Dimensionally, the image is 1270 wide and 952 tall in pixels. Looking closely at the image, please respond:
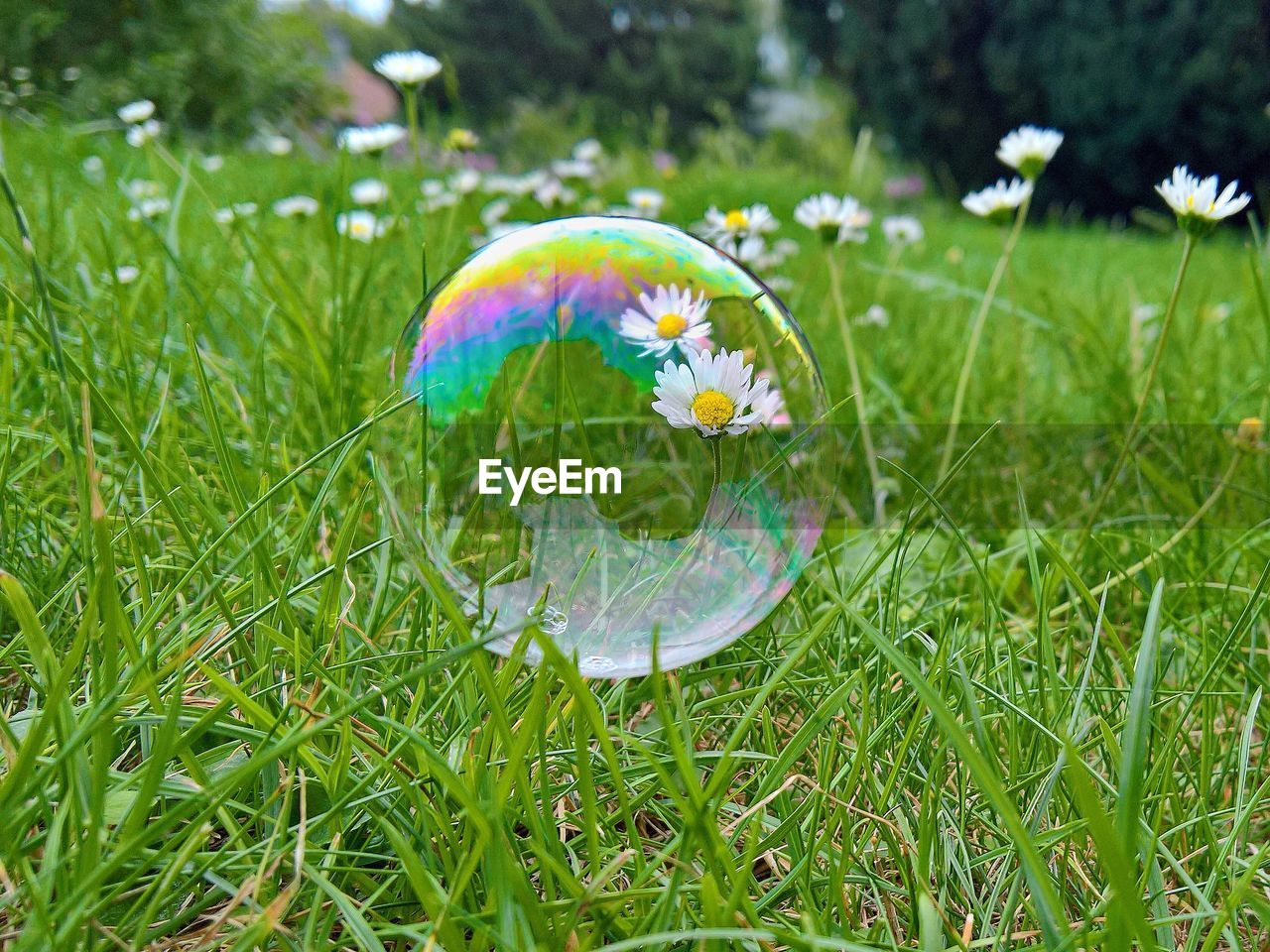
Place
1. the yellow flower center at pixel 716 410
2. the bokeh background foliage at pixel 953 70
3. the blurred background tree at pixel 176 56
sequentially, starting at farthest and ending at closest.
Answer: the bokeh background foliage at pixel 953 70 < the blurred background tree at pixel 176 56 < the yellow flower center at pixel 716 410

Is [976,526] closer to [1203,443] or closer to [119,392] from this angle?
[1203,443]

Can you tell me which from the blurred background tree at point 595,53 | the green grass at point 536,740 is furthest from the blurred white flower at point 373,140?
the blurred background tree at point 595,53

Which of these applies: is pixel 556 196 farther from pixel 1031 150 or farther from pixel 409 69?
pixel 1031 150

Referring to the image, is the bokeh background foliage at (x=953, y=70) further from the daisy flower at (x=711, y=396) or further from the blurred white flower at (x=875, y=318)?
the daisy flower at (x=711, y=396)

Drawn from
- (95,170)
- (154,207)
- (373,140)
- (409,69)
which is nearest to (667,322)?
(409,69)

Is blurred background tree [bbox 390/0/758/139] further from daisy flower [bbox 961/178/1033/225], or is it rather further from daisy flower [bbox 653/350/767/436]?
daisy flower [bbox 653/350/767/436]

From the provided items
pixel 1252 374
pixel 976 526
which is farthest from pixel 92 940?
pixel 1252 374
